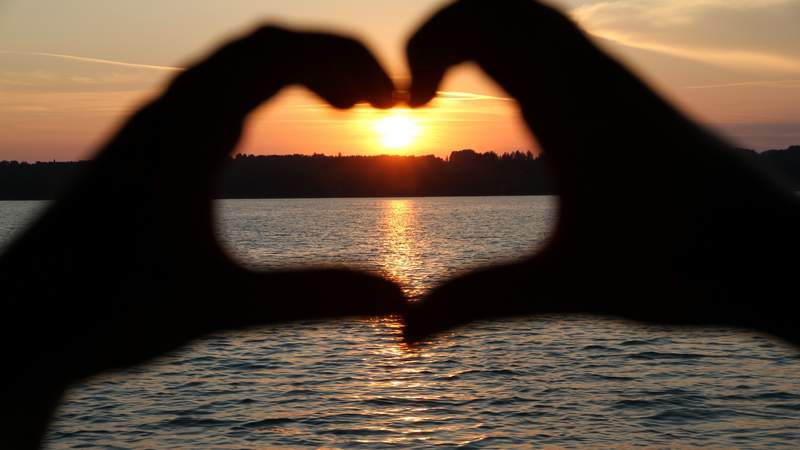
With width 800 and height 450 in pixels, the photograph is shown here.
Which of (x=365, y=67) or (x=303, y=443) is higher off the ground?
(x=365, y=67)

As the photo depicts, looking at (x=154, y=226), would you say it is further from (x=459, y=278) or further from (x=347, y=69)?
(x=459, y=278)

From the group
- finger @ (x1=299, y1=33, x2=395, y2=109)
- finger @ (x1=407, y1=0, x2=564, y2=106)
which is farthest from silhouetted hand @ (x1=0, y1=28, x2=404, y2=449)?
finger @ (x1=407, y1=0, x2=564, y2=106)

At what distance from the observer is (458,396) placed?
1786 inches

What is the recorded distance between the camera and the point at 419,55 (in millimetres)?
1560

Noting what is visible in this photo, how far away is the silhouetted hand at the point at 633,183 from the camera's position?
4.86ft

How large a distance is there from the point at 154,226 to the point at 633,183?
0.90m

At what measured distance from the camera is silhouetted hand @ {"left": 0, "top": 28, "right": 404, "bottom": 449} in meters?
1.55

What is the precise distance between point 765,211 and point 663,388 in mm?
49135

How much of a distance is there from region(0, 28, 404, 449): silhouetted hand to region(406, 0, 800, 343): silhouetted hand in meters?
0.23

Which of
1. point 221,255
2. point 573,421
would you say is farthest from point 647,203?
point 573,421

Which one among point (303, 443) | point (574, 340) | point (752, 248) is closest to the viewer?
point (752, 248)

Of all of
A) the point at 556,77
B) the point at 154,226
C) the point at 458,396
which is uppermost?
the point at 556,77

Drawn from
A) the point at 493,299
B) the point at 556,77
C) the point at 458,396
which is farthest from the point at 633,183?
the point at 458,396

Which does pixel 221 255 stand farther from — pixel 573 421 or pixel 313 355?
pixel 313 355
